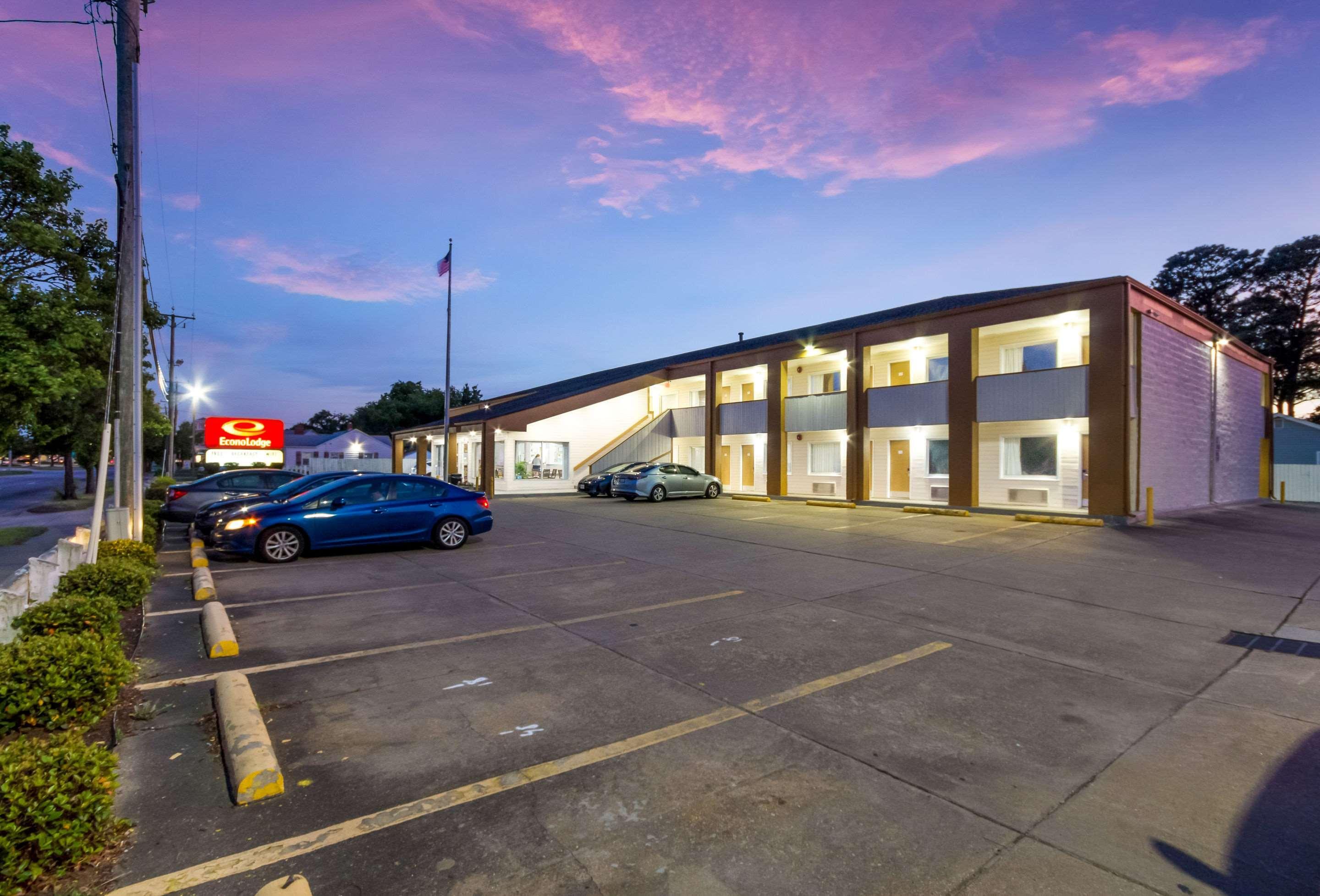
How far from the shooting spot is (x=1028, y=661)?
5.55 meters

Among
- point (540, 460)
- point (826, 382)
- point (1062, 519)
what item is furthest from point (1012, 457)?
point (540, 460)

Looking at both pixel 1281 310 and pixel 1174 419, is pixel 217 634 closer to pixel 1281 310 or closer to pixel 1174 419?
pixel 1174 419

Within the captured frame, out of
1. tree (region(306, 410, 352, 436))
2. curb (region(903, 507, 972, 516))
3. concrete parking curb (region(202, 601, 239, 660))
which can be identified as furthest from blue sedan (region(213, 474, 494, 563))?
tree (region(306, 410, 352, 436))

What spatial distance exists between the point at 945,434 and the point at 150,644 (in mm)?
21047

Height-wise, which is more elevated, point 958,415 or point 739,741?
point 958,415

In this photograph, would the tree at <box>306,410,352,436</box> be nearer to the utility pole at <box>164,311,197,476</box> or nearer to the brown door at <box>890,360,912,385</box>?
the utility pole at <box>164,311,197,476</box>

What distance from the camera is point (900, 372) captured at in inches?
924

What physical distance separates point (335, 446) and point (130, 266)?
64.6 meters

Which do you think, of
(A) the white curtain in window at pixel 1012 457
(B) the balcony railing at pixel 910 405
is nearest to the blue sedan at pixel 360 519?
(B) the balcony railing at pixel 910 405

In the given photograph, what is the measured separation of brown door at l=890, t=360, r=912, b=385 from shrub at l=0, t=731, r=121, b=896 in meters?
23.3

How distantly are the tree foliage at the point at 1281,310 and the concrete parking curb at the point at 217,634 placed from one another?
50.3 meters

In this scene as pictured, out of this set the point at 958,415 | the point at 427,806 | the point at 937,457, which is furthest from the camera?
the point at 937,457

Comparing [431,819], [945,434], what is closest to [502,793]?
[431,819]

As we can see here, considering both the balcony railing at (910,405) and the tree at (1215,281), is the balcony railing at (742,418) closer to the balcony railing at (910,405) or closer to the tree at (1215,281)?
the balcony railing at (910,405)
